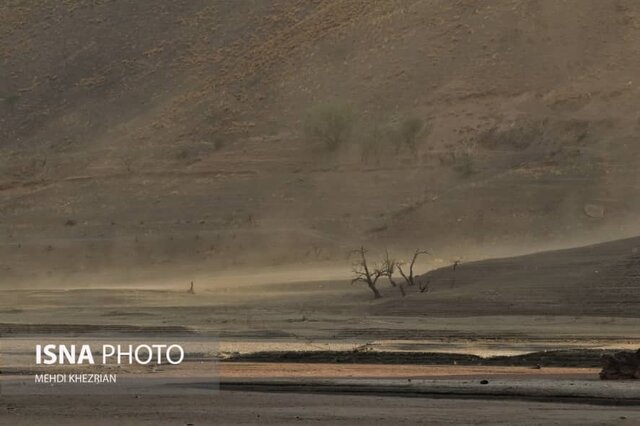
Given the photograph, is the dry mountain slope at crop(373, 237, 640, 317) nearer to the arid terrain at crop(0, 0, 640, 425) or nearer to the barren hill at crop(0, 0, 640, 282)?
the arid terrain at crop(0, 0, 640, 425)

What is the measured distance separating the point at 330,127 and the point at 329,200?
34.6 ft

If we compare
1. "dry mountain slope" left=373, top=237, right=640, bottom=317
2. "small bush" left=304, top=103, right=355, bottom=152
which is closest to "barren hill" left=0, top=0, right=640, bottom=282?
"small bush" left=304, top=103, right=355, bottom=152

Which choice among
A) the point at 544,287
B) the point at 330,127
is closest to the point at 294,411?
the point at 544,287

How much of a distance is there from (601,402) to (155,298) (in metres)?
29.5

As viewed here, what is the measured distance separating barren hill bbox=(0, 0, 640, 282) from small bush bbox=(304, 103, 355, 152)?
379 millimetres

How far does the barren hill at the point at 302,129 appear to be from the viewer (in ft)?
202

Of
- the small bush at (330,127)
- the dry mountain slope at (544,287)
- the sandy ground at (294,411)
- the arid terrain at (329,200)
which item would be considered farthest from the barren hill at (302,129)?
the sandy ground at (294,411)

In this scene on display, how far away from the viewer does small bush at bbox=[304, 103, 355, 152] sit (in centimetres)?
7650

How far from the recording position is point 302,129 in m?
79.4

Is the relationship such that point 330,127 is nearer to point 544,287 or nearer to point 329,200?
point 329,200

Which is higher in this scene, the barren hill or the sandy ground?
the barren hill

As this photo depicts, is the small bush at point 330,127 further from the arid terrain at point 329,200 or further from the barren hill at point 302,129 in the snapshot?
the barren hill at point 302,129

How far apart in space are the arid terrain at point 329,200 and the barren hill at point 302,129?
177mm

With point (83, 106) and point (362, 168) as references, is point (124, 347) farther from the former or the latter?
point (83, 106)
